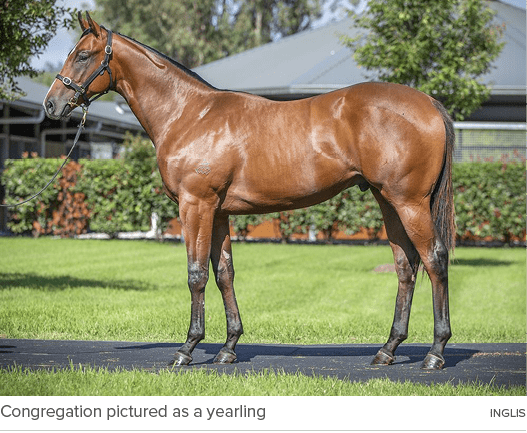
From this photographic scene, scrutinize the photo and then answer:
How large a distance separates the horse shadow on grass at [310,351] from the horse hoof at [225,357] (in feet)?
0.23

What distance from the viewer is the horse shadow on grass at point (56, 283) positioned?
1080cm

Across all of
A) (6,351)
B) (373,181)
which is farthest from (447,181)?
(6,351)

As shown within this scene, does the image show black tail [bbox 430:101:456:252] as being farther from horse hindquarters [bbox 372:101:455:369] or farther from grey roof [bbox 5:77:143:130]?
grey roof [bbox 5:77:143:130]

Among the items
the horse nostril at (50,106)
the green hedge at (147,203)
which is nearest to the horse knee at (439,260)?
the horse nostril at (50,106)

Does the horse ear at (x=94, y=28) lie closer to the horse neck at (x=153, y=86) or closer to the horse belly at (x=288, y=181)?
the horse neck at (x=153, y=86)

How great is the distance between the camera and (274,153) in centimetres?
530

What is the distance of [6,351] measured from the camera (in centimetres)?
600

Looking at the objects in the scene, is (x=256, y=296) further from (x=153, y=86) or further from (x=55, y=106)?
(x=55, y=106)

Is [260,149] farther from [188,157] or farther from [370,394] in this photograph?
[370,394]

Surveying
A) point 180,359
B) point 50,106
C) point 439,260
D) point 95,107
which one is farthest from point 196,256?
point 95,107

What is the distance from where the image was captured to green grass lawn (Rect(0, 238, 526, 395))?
751 cm

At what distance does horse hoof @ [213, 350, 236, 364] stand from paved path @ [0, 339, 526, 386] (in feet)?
0.22

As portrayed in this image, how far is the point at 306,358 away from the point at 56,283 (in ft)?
21.1

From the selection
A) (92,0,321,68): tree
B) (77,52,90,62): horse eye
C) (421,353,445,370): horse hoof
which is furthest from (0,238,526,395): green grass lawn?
(92,0,321,68): tree
